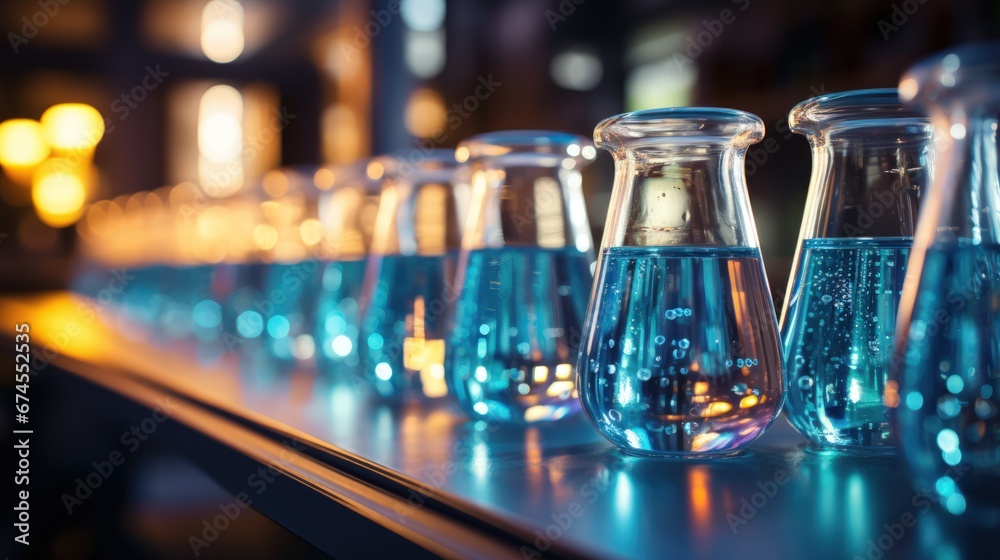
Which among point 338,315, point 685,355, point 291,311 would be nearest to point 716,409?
point 685,355

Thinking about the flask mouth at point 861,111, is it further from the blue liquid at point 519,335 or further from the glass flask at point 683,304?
the blue liquid at point 519,335

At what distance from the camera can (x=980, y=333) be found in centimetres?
43

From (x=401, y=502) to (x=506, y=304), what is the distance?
25 centimetres

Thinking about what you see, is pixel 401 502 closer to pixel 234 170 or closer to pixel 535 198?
pixel 535 198

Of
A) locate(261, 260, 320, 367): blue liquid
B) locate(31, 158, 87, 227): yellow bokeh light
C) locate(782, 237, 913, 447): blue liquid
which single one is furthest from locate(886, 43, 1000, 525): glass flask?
locate(31, 158, 87, 227): yellow bokeh light

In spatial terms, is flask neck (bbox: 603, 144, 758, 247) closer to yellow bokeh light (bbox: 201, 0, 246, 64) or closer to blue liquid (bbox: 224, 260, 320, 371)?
blue liquid (bbox: 224, 260, 320, 371)

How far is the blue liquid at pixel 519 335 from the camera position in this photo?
73cm

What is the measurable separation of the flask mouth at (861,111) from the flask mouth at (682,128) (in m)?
0.04

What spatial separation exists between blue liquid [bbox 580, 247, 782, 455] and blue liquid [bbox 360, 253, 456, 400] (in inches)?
11.1

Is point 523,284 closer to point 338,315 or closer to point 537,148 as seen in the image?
point 537,148

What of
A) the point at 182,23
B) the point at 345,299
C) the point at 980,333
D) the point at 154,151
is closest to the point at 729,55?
the point at 345,299

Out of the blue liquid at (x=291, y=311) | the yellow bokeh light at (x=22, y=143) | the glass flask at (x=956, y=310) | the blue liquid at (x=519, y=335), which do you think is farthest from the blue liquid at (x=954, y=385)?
the yellow bokeh light at (x=22, y=143)

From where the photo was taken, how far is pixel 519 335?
736 millimetres

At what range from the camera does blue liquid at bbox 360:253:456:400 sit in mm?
875
